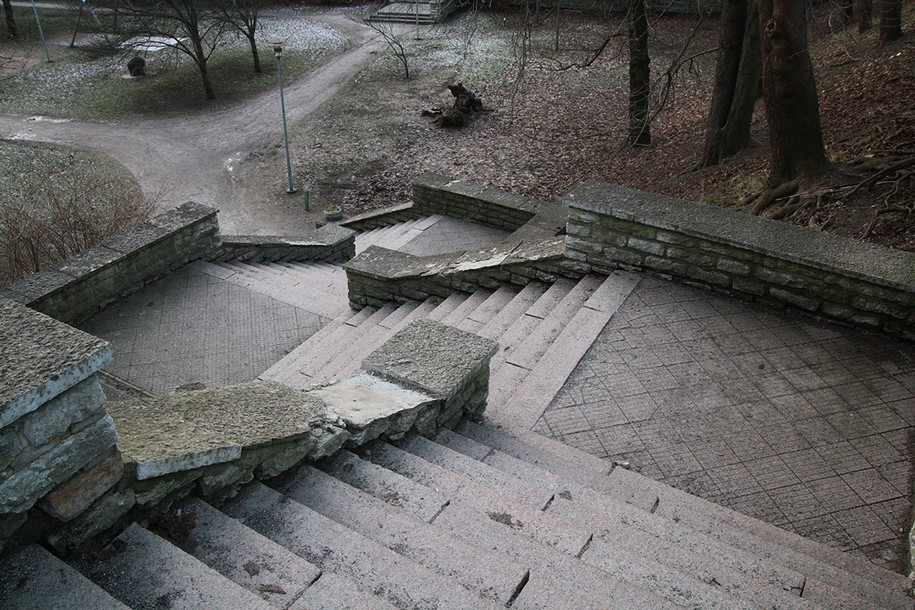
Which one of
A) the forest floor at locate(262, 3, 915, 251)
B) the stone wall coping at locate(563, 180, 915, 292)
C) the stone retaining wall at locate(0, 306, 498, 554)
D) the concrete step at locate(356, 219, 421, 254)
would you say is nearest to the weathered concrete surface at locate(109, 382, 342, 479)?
the stone retaining wall at locate(0, 306, 498, 554)

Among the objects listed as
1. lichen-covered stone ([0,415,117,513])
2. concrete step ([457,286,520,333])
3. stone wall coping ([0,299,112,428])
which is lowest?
concrete step ([457,286,520,333])

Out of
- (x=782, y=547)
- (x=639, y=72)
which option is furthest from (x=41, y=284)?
(x=639, y=72)

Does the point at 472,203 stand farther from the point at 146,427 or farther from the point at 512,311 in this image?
the point at 146,427

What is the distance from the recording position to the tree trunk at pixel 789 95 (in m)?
7.39

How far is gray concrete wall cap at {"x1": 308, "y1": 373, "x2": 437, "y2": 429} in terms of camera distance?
371 centimetres

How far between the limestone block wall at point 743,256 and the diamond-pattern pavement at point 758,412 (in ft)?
0.59

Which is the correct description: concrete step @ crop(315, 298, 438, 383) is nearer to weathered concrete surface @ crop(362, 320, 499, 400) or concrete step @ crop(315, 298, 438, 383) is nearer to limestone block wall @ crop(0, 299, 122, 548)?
weathered concrete surface @ crop(362, 320, 499, 400)

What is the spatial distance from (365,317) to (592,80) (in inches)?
564

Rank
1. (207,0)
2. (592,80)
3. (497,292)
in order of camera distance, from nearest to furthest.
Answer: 1. (497,292)
2. (592,80)
3. (207,0)

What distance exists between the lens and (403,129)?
16844 millimetres

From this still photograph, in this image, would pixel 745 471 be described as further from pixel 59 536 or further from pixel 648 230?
pixel 59 536

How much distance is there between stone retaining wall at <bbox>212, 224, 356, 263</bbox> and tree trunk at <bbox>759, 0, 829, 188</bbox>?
5745 mm

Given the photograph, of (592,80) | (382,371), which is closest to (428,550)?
(382,371)

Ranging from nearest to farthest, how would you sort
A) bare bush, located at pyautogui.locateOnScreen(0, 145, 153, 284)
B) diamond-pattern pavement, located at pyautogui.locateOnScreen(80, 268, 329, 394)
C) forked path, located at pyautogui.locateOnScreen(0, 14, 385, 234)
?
1. diamond-pattern pavement, located at pyautogui.locateOnScreen(80, 268, 329, 394)
2. bare bush, located at pyautogui.locateOnScreen(0, 145, 153, 284)
3. forked path, located at pyautogui.locateOnScreen(0, 14, 385, 234)
